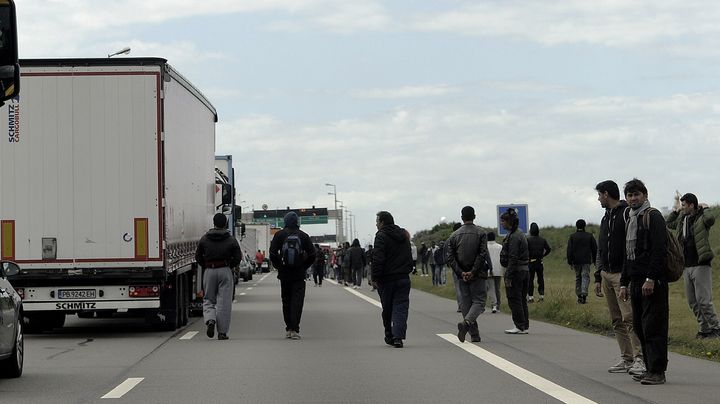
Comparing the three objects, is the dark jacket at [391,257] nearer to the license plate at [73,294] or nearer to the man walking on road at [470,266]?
the man walking on road at [470,266]

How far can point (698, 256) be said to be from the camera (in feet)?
54.3

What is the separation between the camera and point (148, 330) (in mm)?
20156

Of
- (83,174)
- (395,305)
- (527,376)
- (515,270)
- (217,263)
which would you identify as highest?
(83,174)

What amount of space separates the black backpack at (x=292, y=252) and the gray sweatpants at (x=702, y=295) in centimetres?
534

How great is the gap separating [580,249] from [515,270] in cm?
912

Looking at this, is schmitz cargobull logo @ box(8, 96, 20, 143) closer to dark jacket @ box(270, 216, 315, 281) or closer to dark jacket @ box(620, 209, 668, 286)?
dark jacket @ box(270, 216, 315, 281)

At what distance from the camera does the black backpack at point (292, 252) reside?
59.5 feet

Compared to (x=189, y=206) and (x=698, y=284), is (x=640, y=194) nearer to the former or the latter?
(x=698, y=284)

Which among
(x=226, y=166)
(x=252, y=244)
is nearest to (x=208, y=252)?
(x=226, y=166)

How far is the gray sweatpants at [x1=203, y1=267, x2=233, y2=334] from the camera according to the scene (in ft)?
58.6

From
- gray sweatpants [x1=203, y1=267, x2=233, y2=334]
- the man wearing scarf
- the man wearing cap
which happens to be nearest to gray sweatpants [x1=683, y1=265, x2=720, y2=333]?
the man wearing cap

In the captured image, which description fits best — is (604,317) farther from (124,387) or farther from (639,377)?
(124,387)

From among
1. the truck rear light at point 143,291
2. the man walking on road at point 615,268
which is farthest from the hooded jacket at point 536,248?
the man walking on road at point 615,268

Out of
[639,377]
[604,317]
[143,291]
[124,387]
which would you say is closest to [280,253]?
[143,291]
